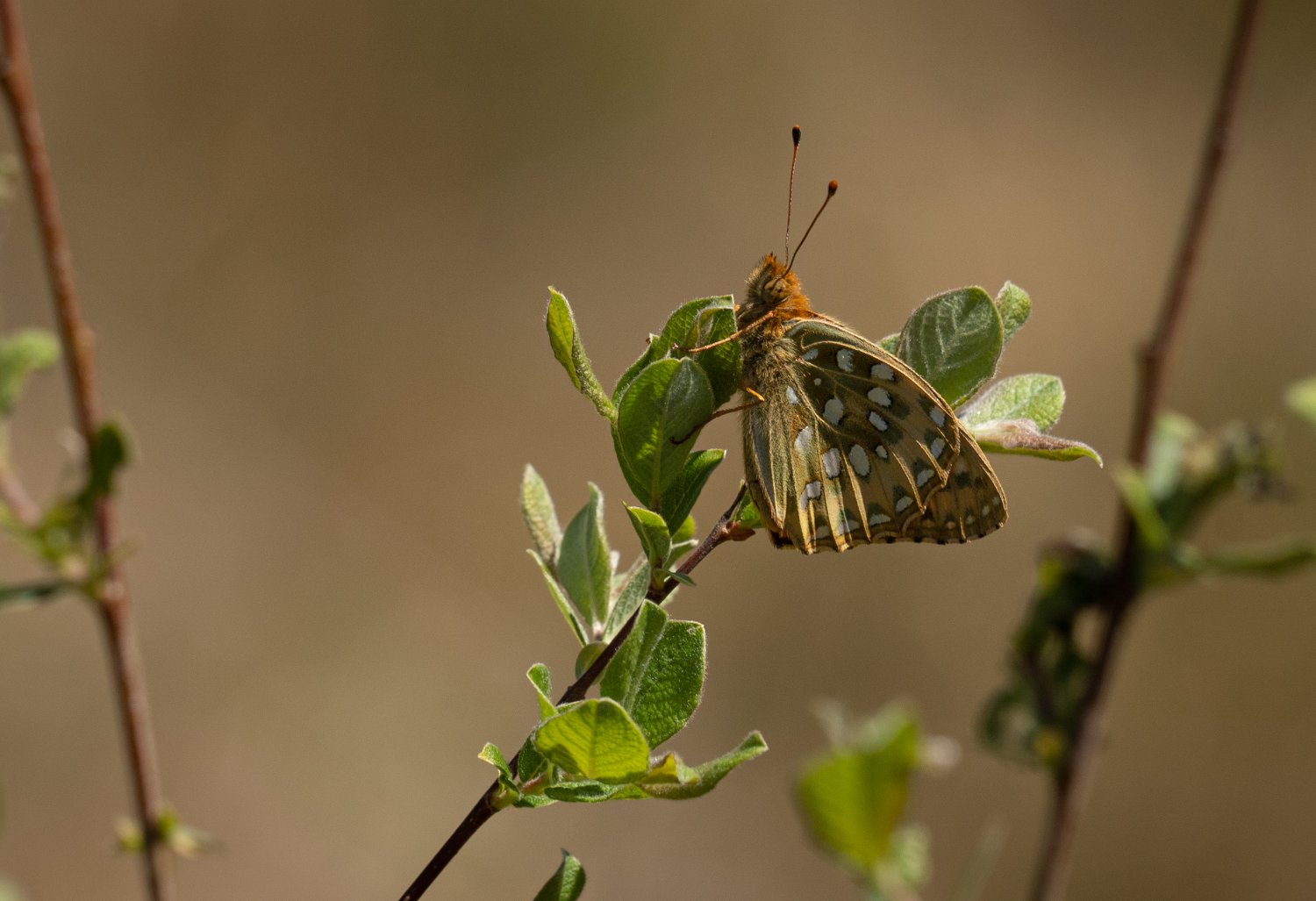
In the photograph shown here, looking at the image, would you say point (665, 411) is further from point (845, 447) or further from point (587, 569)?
point (845, 447)

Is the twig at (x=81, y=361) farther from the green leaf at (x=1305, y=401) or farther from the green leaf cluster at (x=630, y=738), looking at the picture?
the green leaf at (x=1305, y=401)

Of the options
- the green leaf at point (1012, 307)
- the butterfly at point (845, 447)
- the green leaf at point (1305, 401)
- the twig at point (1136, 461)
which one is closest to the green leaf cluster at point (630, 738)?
the butterfly at point (845, 447)

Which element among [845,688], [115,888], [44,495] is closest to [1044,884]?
[845,688]

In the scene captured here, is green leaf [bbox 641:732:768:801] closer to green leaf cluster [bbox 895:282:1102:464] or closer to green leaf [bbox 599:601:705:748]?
green leaf [bbox 599:601:705:748]

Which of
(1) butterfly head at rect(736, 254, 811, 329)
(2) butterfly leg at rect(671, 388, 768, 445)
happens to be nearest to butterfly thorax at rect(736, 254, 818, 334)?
(1) butterfly head at rect(736, 254, 811, 329)

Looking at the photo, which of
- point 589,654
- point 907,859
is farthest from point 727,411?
point 907,859

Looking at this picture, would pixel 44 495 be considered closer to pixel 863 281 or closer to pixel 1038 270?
pixel 863 281

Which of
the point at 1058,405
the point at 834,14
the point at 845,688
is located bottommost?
the point at 845,688
